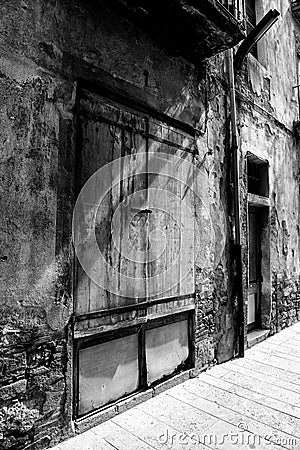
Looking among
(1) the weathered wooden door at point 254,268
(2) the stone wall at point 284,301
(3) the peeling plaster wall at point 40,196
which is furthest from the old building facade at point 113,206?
(2) the stone wall at point 284,301

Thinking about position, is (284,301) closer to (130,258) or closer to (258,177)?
(258,177)

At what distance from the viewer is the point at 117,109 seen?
111 inches

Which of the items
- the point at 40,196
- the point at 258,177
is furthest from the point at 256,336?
the point at 40,196

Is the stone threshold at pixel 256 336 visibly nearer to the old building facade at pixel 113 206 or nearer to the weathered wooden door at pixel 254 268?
the weathered wooden door at pixel 254 268

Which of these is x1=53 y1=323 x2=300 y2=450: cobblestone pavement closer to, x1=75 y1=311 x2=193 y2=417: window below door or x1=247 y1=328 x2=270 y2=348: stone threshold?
x1=75 y1=311 x2=193 y2=417: window below door

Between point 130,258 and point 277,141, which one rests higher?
point 277,141

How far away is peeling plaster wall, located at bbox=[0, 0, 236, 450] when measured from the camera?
2076 millimetres

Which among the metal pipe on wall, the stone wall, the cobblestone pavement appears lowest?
the cobblestone pavement

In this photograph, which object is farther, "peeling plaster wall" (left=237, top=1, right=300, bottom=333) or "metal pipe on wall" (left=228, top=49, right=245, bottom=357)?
"peeling plaster wall" (left=237, top=1, right=300, bottom=333)

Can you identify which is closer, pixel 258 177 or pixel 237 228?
pixel 237 228

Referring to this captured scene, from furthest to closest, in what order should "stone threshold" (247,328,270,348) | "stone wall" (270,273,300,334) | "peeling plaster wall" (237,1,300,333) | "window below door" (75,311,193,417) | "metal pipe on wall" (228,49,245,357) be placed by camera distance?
"stone wall" (270,273,300,334)
"peeling plaster wall" (237,1,300,333)
"stone threshold" (247,328,270,348)
"metal pipe on wall" (228,49,245,357)
"window below door" (75,311,193,417)

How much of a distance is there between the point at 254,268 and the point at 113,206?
318 centimetres

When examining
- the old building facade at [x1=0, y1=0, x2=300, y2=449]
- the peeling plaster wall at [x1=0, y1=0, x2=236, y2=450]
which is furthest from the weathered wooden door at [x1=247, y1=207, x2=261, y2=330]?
the peeling plaster wall at [x1=0, y1=0, x2=236, y2=450]

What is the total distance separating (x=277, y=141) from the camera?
5605 mm
